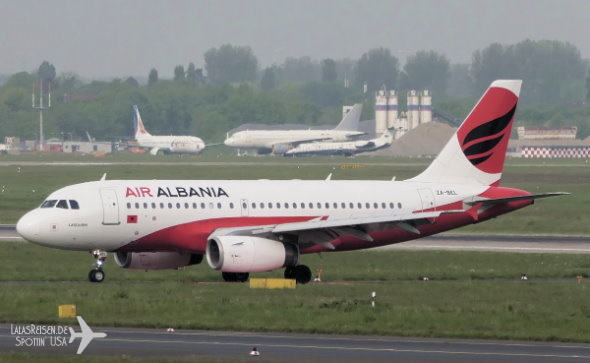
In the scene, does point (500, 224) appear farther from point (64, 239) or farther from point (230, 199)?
point (64, 239)

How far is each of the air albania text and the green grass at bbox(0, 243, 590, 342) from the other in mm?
1239

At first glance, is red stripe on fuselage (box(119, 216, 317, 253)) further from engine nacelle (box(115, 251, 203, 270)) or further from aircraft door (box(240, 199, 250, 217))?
engine nacelle (box(115, 251, 203, 270))

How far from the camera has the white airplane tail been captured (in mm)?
57844

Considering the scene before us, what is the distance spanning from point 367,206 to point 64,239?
41.7ft

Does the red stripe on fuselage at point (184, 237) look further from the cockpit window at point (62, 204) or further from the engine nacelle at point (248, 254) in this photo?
the cockpit window at point (62, 204)

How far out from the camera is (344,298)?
44188 mm

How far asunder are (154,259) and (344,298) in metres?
10.9

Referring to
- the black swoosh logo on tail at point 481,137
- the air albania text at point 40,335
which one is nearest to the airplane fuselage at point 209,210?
the black swoosh logo on tail at point 481,137

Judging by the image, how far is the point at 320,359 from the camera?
3173cm

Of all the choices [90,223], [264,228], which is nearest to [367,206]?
[264,228]

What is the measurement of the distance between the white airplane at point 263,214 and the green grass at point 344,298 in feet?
4.24

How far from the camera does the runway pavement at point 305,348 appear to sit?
106 feet

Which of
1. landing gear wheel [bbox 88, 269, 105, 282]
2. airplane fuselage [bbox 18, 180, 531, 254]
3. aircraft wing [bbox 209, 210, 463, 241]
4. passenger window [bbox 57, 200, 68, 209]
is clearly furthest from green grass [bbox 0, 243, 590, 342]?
passenger window [bbox 57, 200, 68, 209]

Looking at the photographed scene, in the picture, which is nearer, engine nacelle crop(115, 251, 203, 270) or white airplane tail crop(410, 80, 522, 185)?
engine nacelle crop(115, 251, 203, 270)
